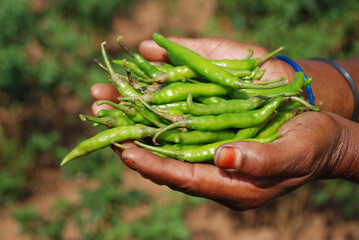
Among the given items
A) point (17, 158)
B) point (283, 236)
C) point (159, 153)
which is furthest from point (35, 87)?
point (283, 236)

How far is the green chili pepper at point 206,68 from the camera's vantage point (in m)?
3.29

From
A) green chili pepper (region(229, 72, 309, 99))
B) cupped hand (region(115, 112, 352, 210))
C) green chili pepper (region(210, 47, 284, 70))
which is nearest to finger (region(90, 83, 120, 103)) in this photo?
cupped hand (region(115, 112, 352, 210))

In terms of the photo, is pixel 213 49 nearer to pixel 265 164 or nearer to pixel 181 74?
pixel 181 74

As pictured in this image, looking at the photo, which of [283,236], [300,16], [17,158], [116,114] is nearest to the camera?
[116,114]

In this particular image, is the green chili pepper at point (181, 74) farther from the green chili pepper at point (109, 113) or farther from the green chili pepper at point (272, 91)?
the green chili pepper at point (109, 113)

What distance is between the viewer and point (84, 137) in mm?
7070

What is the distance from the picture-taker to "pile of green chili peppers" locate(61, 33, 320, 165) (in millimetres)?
3066

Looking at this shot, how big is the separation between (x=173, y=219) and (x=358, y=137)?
10.9 ft

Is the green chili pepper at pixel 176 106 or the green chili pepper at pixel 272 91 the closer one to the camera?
the green chili pepper at pixel 176 106

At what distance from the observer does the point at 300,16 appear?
7605 mm

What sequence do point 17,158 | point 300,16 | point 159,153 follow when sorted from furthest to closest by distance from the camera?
point 300,16
point 17,158
point 159,153

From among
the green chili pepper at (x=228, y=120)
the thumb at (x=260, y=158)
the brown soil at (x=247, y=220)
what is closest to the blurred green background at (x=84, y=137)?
the brown soil at (x=247, y=220)

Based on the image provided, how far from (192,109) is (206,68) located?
0.56 metres

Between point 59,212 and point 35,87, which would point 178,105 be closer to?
point 59,212
